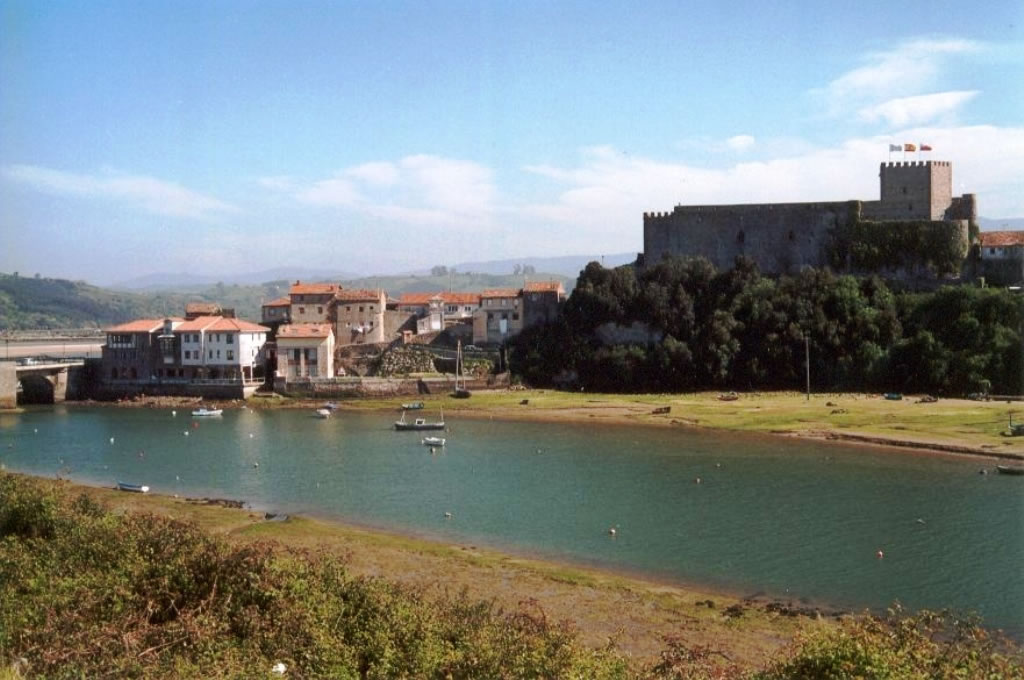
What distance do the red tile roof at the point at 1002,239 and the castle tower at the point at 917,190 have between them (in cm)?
266

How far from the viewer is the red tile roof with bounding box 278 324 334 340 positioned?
2462 inches

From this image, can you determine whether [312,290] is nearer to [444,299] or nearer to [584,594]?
[444,299]

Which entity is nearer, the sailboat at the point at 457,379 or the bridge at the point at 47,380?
the sailboat at the point at 457,379

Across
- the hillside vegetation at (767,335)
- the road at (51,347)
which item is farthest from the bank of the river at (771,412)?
the road at (51,347)

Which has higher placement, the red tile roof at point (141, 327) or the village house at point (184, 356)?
the red tile roof at point (141, 327)

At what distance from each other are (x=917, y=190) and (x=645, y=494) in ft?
116

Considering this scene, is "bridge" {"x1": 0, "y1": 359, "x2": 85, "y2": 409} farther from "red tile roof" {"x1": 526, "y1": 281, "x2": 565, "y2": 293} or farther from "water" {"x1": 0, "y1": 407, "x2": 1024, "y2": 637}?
"red tile roof" {"x1": 526, "y1": 281, "x2": 565, "y2": 293}

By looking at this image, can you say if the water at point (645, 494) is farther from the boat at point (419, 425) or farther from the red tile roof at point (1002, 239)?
the red tile roof at point (1002, 239)

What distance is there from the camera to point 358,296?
68.6 m

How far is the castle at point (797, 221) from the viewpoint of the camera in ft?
193

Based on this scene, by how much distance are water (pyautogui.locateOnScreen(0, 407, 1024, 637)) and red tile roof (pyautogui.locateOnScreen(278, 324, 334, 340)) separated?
1188 centimetres

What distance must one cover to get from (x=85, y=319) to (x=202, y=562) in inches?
6200

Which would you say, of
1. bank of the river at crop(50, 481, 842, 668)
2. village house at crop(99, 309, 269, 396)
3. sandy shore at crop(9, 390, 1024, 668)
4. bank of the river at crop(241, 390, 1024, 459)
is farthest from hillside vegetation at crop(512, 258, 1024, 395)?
bank of the river at crop(50, 481, 842, 668)

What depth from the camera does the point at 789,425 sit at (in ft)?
149
